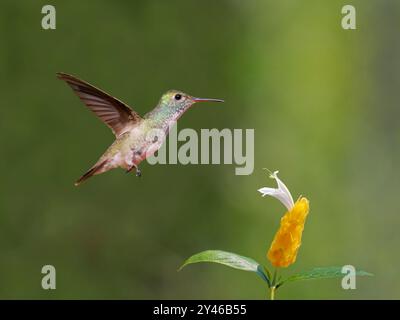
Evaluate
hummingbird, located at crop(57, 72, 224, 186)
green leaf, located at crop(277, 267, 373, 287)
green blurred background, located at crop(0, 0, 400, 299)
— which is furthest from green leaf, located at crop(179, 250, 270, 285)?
green blurred background, located at crop(0, 0, 400, 299)

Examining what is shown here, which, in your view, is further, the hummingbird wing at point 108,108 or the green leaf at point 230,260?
the hummingbird wing at point 108,108

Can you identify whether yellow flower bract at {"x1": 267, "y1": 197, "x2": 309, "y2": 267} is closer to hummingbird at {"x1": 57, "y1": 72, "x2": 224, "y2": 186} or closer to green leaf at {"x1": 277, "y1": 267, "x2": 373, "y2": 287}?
green leaf at {"x1": 277, "y1": 267, "x2": 373, "y2": 287}

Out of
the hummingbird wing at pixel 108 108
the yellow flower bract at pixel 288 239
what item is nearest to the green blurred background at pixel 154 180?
the hummingbird wing at pixel 108 108

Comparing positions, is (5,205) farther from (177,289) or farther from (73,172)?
(177,289)

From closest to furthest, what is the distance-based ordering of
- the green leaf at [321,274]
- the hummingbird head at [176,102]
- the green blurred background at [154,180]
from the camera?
the green leaf at [321,274] < the hummingbird head at [176,102] < the green blurred background at [154,180]

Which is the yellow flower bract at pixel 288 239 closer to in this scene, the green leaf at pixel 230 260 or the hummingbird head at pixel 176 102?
the green leaf at pixel 230 260

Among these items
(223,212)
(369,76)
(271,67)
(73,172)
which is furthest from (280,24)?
(73,172)
